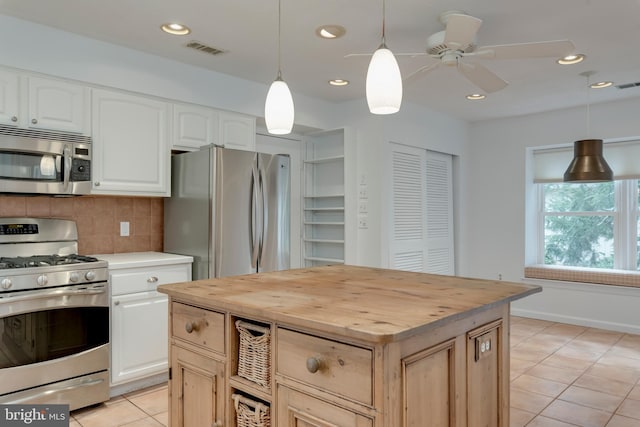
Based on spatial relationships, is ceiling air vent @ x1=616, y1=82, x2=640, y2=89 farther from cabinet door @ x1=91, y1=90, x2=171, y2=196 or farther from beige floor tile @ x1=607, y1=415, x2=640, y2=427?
cabinet door @ x1=91, y1=90, x2=171, y2=196

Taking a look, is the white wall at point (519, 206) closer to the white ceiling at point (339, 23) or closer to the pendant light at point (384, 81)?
the white ceiling at point (339, 23)

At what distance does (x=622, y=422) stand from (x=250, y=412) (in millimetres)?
2421

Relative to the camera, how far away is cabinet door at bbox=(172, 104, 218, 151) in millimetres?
3466

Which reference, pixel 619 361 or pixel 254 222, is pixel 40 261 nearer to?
pixel 254 222

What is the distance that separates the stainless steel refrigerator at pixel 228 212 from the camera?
3.24m

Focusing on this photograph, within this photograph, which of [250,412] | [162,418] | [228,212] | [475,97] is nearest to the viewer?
[250,412]

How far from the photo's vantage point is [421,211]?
199 inches

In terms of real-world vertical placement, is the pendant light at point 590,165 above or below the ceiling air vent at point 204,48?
below

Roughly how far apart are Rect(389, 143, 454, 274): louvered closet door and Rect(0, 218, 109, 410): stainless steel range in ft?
9.19

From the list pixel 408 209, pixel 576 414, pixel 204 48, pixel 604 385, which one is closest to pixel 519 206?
pixel 408 209

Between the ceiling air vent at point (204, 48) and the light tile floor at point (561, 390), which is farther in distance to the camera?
the ceiling air vent at point (204, 48)

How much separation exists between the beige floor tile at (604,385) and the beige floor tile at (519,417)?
0.76 metres

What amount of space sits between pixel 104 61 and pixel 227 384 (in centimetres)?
250

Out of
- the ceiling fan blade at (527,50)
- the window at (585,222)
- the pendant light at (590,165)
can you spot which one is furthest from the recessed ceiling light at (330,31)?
the window at (585,222)
